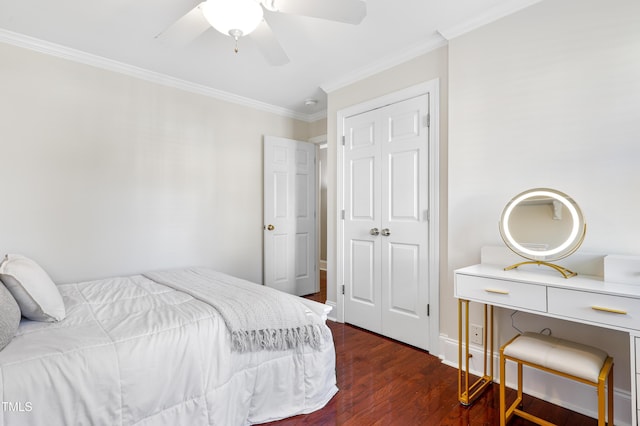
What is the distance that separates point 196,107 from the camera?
3.36 m

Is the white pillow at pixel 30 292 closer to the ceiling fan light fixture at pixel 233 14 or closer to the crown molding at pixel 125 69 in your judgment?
the ceiling fan light fixture at pixel 233 14

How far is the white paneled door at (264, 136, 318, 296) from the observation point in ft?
12.7

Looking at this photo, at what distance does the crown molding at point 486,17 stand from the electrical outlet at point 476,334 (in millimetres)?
2099

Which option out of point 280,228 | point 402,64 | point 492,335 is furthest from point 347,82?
point 492,335

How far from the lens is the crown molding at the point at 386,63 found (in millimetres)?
2459

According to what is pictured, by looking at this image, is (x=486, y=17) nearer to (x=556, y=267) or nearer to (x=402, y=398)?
(x=556, y=267)

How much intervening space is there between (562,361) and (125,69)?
12.6 ft

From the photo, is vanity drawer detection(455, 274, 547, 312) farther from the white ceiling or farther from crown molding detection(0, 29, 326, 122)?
crown molding detection(0, 29, 326, 122)

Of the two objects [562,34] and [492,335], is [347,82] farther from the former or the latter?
[492,335]

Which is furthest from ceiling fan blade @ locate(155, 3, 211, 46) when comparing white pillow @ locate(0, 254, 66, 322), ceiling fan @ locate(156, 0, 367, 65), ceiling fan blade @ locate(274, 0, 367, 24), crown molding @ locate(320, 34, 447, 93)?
crown molding @ locate(320, 34, 447, 93)

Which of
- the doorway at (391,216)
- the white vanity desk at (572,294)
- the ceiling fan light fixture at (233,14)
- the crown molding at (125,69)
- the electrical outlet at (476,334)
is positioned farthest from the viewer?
the doorway at (391,216)

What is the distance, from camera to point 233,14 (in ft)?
5.05

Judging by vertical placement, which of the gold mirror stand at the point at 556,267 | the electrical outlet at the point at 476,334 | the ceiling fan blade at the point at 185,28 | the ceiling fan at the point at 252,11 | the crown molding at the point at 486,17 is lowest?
the electrical outlet at the point at 476,334

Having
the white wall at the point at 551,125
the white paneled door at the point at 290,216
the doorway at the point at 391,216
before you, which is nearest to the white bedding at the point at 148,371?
the doorway at the point at 391,216
